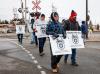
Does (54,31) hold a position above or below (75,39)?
above

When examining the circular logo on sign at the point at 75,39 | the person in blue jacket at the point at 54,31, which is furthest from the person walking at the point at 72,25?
the person in blue jacket at the point at 54,31

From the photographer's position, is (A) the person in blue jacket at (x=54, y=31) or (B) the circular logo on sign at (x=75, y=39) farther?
(B) the circular logo on sign at (x=75, y=39)

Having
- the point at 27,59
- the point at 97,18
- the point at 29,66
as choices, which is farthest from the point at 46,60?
the point at 97,18

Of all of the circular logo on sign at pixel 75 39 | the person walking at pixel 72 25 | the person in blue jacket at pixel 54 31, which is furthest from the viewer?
the circular logo on sign at pixel 75 39

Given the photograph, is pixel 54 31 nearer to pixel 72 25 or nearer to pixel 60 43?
pixel 60 43

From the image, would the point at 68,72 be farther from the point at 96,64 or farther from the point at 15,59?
the point at 15,59

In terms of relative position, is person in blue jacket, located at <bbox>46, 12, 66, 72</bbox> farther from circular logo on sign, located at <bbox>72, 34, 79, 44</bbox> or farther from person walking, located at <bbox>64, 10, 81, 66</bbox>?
circular logo on sign, located at <bbox>72, 34, 79, 44</bbox>

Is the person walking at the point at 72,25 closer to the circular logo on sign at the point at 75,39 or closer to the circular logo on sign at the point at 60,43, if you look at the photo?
the circular logo on sign at the point at 75,39

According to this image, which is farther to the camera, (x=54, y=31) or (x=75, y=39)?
(x=75, y=39)

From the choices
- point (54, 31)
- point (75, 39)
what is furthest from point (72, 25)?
point (54, 31)

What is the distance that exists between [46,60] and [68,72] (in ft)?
12.0

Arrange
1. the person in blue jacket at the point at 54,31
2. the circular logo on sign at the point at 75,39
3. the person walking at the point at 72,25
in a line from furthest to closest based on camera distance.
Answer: the circular logo on sign at the point at 75,39 → the person walking at the point at 72,25 → the person in blue jacket at the point at 54,31

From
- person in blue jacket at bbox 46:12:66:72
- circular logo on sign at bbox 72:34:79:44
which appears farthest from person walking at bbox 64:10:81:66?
person in blue jacket at bbox 46:12:66:72

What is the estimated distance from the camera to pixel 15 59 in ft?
59.1
